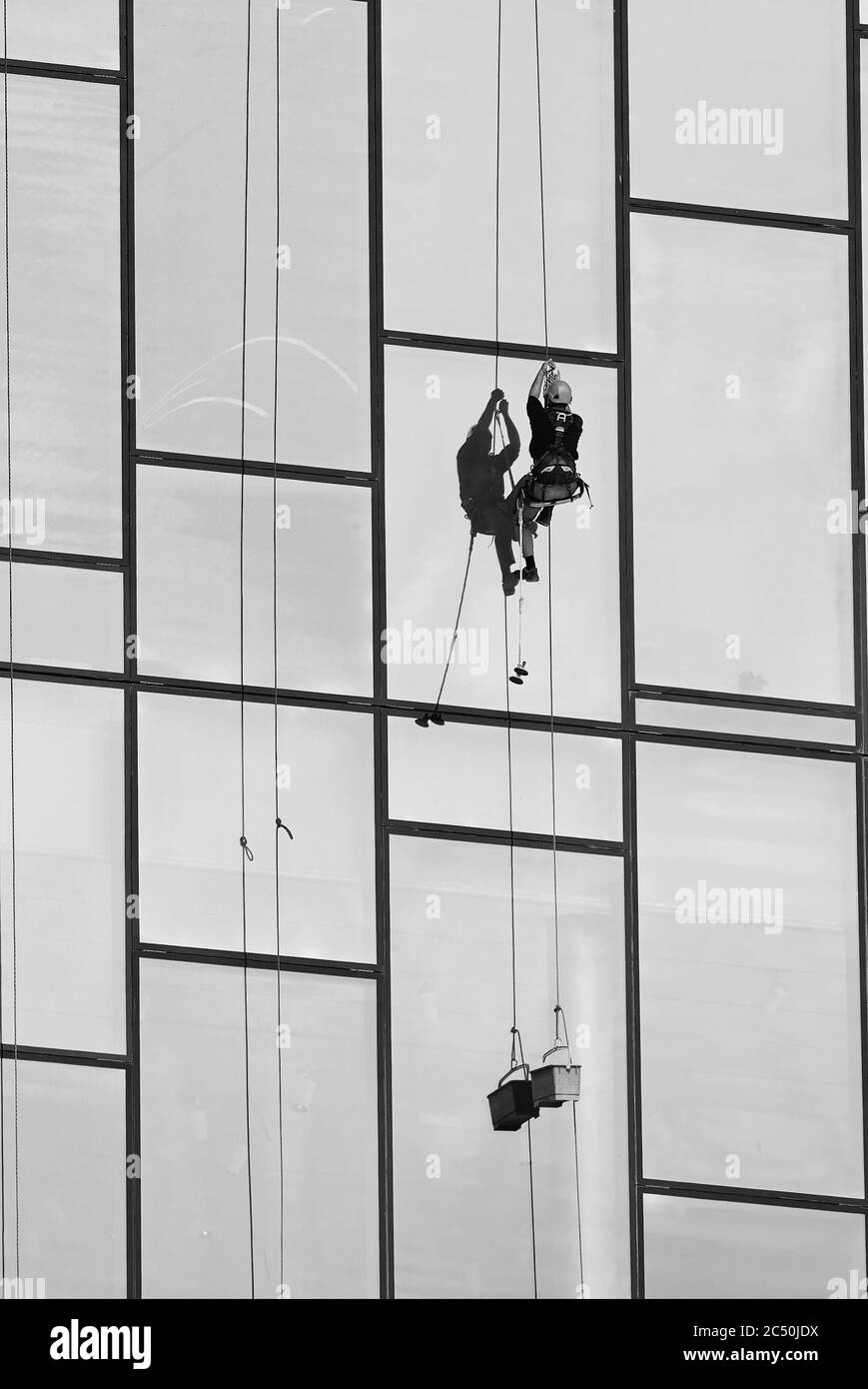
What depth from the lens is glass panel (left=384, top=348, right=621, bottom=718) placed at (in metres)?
16.0

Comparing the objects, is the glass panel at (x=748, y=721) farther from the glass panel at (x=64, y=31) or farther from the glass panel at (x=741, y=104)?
the glass panel at (x=64, y=31)

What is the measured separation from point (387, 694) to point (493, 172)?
1981 millimetres

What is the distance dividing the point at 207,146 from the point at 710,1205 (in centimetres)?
427

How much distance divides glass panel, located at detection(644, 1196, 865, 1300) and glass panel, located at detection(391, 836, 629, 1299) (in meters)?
0.15

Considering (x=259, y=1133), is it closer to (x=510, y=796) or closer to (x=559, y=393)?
(x=510, y=796)

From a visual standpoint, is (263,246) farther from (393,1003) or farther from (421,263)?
(393,1003)

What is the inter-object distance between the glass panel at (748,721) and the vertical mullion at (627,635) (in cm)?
12

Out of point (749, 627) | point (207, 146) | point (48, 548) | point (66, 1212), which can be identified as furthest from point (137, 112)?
point (66, 1212)

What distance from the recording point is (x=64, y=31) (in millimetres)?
16031

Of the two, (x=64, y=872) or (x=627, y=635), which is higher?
(x=627, y=635)

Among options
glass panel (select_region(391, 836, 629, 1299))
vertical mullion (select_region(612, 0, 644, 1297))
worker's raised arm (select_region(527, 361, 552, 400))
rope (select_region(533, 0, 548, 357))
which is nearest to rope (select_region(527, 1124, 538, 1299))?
glass panel (select_region(391, 836, 629, 1299))

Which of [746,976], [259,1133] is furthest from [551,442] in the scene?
[259,1133]

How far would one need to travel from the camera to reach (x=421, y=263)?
52.8 ft

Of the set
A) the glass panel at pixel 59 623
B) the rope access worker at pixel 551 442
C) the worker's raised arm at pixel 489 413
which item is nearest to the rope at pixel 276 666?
the glass panel at pixel 59 623
